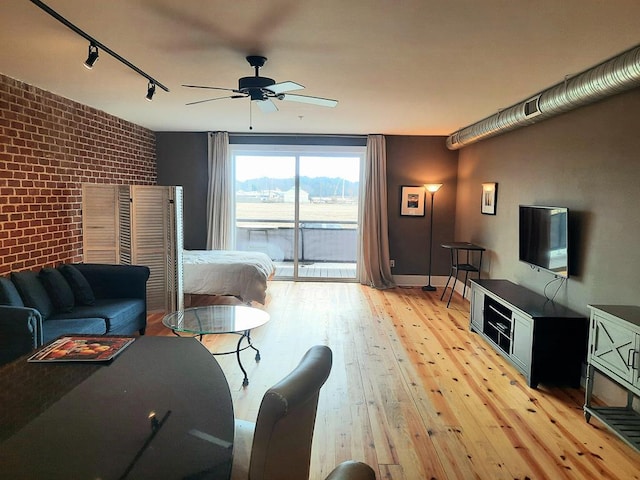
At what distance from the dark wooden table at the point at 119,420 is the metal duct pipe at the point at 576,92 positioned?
302 centimetres

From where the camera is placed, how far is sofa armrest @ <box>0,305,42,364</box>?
283 centimetres

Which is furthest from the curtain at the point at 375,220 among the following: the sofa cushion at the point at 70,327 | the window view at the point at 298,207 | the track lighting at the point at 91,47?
the sofa cushion at the point at 70,327

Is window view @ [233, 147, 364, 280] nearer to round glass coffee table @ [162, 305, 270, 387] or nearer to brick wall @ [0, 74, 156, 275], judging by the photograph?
brick wall @ [0, 74, 156, 275]

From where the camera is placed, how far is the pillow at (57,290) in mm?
3688

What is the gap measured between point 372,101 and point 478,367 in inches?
110

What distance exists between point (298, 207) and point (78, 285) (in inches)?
154

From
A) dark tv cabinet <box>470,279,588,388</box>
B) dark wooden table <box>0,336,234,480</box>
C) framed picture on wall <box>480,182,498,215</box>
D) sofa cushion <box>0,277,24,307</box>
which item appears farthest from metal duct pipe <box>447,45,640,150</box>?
sofa cushion <box>0,277,24,307</box>

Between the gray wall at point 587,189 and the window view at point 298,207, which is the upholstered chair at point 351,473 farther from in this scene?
the window view at point 298,207

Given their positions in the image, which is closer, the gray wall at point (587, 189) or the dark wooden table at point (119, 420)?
the dark wooden table at point (119, 420)

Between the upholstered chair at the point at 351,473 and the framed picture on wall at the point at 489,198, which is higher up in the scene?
the framed picture on wall at the point at 489,198

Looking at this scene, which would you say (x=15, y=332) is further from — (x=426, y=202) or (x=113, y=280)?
(x=426, y=202)

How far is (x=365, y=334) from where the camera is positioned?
4637mm

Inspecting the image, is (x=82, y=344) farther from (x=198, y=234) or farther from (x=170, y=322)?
(x=198, y=234)

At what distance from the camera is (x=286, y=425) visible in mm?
1101
